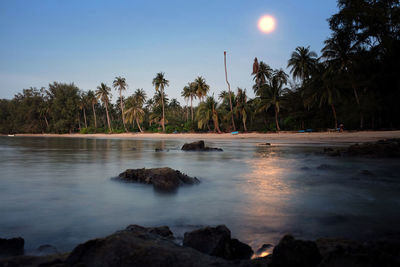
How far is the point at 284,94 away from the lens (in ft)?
131

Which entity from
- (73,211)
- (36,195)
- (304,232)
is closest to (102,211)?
(73,211)

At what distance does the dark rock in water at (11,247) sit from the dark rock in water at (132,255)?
1.11 m

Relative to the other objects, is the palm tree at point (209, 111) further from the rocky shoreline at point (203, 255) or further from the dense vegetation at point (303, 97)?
the rocky shoreline at point (203, 255)

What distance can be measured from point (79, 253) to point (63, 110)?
→ 83.2m

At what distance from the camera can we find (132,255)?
2119mm

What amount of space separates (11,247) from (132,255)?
162 cm

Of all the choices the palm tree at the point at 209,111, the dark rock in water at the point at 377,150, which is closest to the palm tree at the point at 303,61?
the palm tree at the point at 209,111

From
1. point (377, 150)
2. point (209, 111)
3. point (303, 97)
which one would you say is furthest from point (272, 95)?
point (377, 150)

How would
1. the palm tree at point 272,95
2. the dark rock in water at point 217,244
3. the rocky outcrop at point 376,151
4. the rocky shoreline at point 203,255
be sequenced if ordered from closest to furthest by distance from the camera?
the rocky shoreline at point 203,255 < the dark rock in water at point 217,244 < the rocky outcrop at point 376,151 < the palm tree at point 272,95

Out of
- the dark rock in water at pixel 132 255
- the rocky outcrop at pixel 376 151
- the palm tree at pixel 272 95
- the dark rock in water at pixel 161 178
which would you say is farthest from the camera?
the palm tree at pixel 272 95

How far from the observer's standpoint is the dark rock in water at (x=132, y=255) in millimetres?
2076

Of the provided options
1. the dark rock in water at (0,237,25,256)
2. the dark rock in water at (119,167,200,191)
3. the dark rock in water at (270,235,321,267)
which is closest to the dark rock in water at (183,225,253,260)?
the dark rock in water at (270,235,321,267)

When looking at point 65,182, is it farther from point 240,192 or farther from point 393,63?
point 393,63

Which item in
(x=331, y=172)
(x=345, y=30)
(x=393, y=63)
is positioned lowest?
(x=331, y=172)
